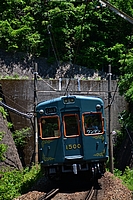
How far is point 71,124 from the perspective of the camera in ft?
39.4

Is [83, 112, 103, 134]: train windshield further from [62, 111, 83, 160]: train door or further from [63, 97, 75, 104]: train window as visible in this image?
[63, 97, 75, 104]: train window

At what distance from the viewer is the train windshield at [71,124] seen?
11.9 meters

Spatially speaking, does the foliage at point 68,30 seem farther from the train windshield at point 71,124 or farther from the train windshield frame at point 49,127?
the train windshield at point 71,124

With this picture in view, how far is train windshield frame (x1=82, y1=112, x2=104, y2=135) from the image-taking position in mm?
11980

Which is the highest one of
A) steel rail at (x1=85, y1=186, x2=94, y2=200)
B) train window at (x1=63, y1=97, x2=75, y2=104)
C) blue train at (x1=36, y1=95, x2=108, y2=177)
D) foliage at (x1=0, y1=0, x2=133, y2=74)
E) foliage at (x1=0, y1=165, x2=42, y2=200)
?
foliage at (x1=0, y1=0, x2=133, y2=74)

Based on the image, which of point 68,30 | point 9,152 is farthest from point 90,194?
point 68,30

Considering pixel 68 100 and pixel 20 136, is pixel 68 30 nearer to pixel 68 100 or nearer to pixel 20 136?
pixel 20 136

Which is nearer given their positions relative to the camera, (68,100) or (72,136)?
(72,136)

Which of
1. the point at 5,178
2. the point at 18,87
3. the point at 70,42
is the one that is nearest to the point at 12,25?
the point at 70,42

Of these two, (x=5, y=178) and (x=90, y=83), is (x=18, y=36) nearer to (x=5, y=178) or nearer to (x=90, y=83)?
(x=90, y=83)

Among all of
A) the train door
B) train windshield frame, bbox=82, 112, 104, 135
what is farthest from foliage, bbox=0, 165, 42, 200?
train windshield frame, bbox=82, 112, 104, 135

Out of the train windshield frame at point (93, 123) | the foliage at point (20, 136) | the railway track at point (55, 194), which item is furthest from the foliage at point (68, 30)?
the railway track at point (55, 194)

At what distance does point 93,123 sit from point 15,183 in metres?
3.66

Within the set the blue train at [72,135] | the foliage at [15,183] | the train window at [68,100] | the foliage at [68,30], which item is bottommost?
the foliage at [15,183]
